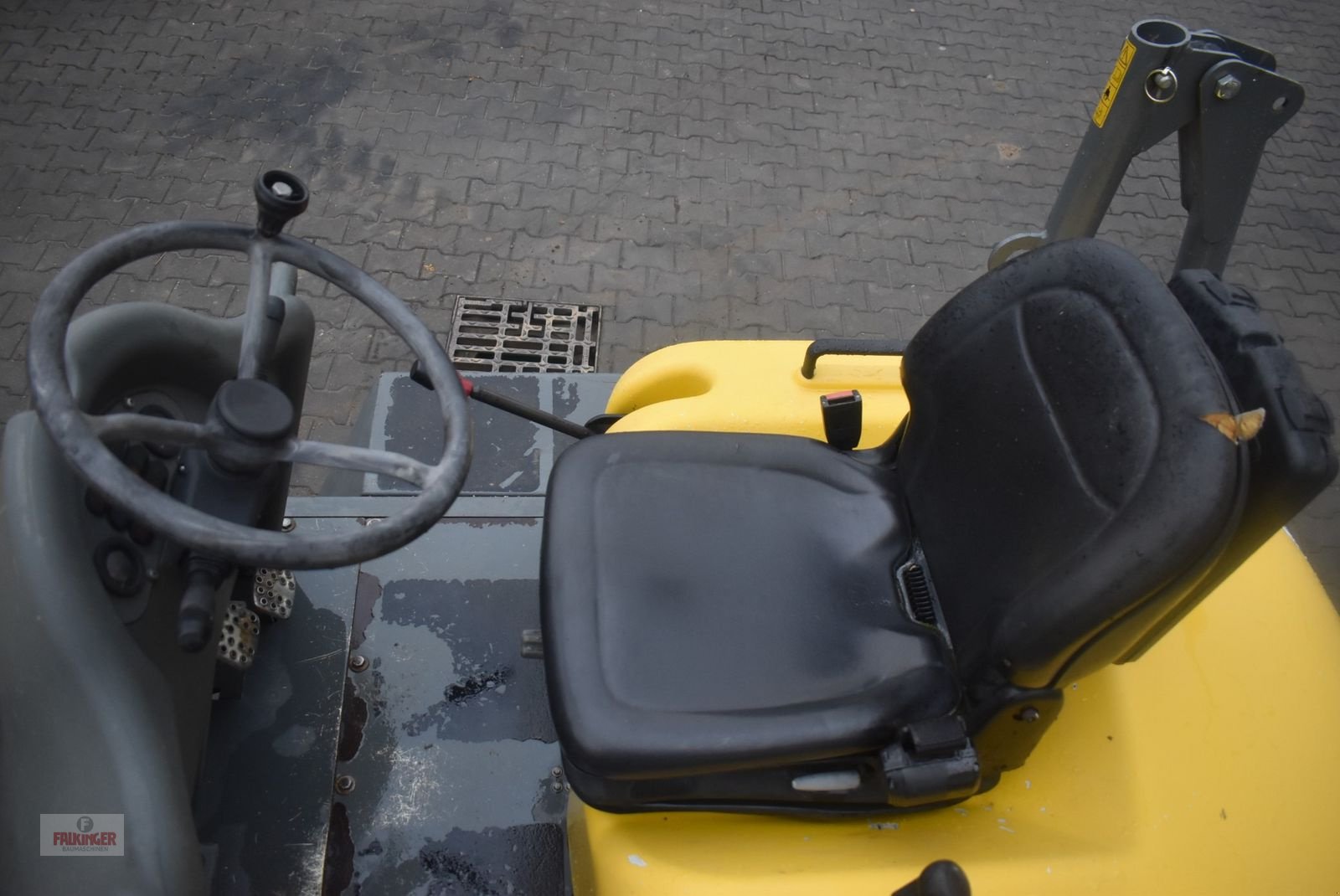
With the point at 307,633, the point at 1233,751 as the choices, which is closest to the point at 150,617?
the point at 307,633

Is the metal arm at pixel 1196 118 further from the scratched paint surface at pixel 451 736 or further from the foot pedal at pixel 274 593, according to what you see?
the foot pedal at pixel 274 593

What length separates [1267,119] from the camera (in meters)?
1.90

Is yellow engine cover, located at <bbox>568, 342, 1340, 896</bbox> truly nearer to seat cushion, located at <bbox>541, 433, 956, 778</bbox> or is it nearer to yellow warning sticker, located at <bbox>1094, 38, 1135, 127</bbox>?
seat cushion, located at <bbox>541, 433, 956, 778</bbox>

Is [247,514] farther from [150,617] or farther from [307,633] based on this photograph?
[307,633]

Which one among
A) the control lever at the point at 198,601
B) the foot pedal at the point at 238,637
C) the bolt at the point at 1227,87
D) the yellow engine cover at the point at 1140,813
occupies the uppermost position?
the bolt at the point at 1227,87

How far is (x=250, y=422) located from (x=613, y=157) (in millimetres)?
2971

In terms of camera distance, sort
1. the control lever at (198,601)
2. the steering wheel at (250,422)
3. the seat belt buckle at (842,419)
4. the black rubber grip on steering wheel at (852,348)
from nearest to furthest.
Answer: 1. the steering wheel at (250,422)
2. the control lever at (198,601)
3. the seat belt buckle at (842,419)
4. the black rubber grip on steering wheel at (852,348)

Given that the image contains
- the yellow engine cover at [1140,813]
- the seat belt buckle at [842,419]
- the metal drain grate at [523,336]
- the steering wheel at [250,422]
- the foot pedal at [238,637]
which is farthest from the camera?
the metal drain grate at [523,336]

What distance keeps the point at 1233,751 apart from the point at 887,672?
515mm

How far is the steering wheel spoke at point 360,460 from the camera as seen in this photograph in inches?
47.5

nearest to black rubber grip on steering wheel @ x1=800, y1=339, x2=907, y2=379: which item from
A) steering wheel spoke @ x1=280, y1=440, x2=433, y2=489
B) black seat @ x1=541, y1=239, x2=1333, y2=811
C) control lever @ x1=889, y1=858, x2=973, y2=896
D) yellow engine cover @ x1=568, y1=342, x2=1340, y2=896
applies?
black seat @ x1=541, y1=239, x2=1333, y2=811

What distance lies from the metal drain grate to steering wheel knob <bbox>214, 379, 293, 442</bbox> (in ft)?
6.14

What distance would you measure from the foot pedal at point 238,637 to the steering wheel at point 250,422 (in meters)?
0.50

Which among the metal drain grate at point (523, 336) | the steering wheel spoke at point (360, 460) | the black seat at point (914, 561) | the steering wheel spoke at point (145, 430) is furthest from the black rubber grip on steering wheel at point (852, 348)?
the metal drain grate at point (523, 336)
